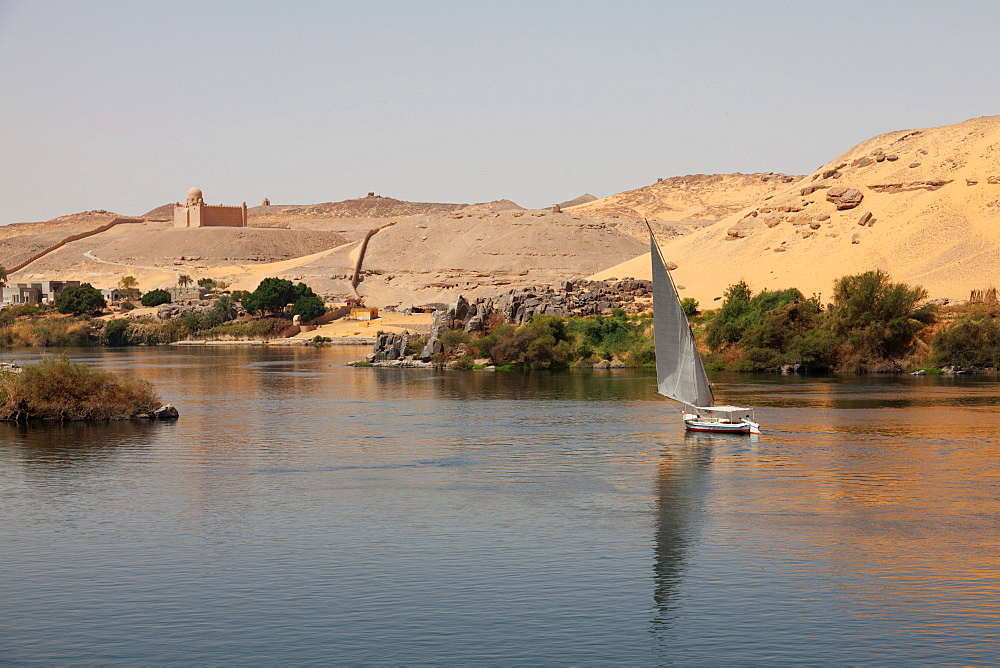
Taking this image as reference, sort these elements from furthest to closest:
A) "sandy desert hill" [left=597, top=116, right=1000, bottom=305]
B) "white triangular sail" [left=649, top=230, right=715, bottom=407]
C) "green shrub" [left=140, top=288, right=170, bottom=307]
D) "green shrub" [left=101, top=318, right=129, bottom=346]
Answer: "green shrub" [left=140, top=288, right=170, bottom=307] < "green shrub" [left=101, top=318, right=129, bottom=346] < "sandy desert hill" [left=597, top=116, right=1000, bottom=305] < "white triangular sail" [left=649, top=230, right=715, bottom=407]

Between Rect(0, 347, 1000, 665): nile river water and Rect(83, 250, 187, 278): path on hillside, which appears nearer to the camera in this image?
Rect(0, 347, 1000, 665): nile river water

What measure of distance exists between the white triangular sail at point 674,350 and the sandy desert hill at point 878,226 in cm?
4618

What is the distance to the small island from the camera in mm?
38625

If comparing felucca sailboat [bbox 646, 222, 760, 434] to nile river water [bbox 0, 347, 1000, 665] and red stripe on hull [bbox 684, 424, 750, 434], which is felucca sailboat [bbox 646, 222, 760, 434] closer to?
red stripe on hull [bbox 684, 424, 750, 434]

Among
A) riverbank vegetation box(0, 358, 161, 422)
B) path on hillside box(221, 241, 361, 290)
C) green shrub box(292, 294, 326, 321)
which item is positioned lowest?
riverbank vegetation box(0, 358, 161, 422)

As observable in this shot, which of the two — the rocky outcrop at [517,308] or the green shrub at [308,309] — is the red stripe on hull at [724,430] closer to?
the rocky outcrop at [517,308]

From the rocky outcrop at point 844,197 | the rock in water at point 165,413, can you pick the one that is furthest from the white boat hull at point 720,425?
the rocky outcrop at point 844,197

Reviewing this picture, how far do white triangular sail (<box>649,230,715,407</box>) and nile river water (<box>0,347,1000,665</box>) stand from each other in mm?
1446

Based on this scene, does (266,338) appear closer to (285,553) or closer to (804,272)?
(804,272)

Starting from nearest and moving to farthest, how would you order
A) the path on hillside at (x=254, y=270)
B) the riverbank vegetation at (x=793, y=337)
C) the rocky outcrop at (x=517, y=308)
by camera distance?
the riverbank vegetation at (x=793, y=337) < the rocky outcrop at (x=517, y=308) < the path on hillside at (x=254, y=270)

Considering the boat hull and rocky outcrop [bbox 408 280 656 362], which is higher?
rocky outcrop [bbox 408 280 656 362]

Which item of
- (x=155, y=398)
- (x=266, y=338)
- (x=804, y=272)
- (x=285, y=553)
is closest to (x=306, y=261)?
(x=266, y=338)

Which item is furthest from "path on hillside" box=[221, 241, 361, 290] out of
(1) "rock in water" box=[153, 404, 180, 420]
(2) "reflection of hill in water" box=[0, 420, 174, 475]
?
(2) "reflection of hill in water" box=[0, 420, 174, 475]

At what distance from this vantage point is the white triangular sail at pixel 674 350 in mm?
35125
